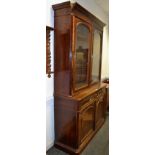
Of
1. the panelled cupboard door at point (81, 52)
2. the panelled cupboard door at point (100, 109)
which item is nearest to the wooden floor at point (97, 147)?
the panelled cupboard door at point (100, 109)

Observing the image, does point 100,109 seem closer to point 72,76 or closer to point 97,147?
point 97,147

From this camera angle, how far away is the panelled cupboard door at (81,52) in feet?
6.68

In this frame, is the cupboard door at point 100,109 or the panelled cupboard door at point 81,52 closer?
the panelled cupboard door at point 81,52

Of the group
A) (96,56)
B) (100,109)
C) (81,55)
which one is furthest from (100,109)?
(81,55)

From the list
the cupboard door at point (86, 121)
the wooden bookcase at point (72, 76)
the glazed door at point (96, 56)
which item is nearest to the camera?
the wooden bookcase at point (72, 76)

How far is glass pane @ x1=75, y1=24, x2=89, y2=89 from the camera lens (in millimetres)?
2164

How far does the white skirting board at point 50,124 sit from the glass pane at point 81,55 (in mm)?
459

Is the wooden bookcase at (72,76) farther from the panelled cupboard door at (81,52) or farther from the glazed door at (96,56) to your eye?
the glazed door at (96,56)

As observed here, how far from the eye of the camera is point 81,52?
2275 millimetres

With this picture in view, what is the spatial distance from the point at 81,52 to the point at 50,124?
1.17 m

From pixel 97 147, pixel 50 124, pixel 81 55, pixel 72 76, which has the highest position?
pixel 81 55

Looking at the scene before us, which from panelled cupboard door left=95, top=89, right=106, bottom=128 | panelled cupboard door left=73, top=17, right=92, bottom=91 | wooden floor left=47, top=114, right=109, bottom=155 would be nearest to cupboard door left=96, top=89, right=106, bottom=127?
panelled cupboard door left=95, top=89, right=106, bottom=128

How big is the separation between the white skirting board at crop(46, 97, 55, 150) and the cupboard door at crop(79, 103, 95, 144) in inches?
17.2
